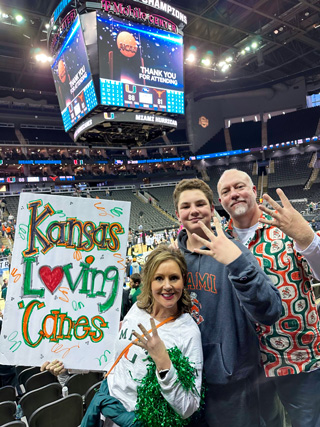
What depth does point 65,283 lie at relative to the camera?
6.31 feet

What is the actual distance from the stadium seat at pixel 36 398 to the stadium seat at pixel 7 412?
9cm

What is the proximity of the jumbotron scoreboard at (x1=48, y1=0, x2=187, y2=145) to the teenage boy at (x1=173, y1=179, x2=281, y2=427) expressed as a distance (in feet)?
28.9

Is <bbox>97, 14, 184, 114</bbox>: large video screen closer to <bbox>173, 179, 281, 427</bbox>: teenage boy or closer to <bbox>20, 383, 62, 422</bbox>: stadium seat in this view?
<bbox>20, 383, 62, 422</bbox>: stadium seat

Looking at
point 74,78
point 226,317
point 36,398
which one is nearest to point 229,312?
point 226,317

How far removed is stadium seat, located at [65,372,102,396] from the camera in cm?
304

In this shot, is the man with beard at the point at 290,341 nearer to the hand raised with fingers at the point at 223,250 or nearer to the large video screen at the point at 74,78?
the hand raised with fingers at the point at 223,250

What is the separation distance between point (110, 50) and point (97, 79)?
1.06m

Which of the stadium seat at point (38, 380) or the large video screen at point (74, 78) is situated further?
the large video screen at point (74, 78)

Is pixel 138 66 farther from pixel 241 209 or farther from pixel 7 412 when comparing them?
pixel 7 412

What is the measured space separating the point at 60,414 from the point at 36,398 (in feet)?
1.67

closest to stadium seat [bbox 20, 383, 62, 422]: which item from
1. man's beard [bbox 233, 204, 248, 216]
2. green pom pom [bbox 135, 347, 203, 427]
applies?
green pom pom [bbox 135, 347, 203, 427]

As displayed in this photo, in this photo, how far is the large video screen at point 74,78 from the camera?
9.03 meters

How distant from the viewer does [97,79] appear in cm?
890

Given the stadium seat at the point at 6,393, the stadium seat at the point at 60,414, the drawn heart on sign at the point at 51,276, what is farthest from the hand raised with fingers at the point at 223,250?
the stadium seat at the point at 6,393
